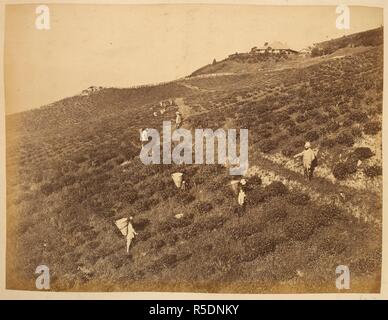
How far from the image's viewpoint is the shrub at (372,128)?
9.30m

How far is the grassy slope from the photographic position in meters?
9.03

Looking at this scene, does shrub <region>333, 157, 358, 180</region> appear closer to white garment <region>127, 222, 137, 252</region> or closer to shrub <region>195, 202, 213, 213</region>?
shrub <region>195, 202, 213, 213</region>

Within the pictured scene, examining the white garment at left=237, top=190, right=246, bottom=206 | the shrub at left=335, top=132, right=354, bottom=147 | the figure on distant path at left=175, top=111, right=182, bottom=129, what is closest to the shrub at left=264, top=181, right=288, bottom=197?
the white garment at left=237, top=190, right=246, bottom=206

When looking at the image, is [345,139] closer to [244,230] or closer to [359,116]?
[359,116]

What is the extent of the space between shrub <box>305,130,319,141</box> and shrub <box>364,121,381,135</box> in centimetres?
97

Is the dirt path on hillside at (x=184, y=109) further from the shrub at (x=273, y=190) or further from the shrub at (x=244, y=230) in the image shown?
the shrub at (x=244, y=230)

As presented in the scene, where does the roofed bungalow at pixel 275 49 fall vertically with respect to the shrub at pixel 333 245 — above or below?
above

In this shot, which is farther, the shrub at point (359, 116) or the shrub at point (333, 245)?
the shrub at point (359, 116)


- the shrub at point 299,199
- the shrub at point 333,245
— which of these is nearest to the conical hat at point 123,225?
the shrub at point 299,199

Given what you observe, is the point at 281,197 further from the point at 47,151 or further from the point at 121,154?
the point at 47,151

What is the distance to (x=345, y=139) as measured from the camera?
9.35 metres

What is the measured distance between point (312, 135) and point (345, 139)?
654 mm

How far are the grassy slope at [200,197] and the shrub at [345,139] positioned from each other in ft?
0.14

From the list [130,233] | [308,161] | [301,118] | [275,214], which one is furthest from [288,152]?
[130,233]
